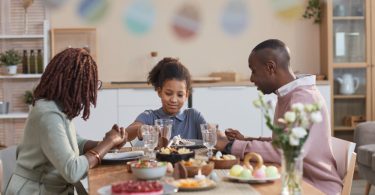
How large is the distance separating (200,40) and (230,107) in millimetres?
740

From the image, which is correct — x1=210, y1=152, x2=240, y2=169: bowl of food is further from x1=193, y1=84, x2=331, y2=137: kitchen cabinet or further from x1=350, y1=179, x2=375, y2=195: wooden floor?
x1=193, y1=84, x2=331, y2=137: kitchen cabinet

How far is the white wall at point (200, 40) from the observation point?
580 cm

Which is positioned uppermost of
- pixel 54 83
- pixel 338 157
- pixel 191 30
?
pixel 191 30

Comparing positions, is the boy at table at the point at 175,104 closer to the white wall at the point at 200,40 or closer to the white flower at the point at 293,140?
the white flower at the point at 293,140

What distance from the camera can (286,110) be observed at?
2.41m

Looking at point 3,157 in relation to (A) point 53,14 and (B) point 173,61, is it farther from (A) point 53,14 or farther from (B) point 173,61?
(A) point 53,14

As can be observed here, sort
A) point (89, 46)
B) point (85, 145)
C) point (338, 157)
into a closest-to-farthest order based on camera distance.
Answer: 1. point (338, 157)
2. point (85, 145)
3. point (89, 46)

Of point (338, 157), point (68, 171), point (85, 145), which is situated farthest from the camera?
point (85, 145)

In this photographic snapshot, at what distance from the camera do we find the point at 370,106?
19.1 ft

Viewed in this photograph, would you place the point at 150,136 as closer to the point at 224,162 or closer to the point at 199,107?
the point at 224,162

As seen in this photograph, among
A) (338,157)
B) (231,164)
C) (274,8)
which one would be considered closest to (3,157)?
(231,164)

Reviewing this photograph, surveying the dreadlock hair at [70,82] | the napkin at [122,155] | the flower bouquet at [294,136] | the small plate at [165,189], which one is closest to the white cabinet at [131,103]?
the napkin at [122,155]

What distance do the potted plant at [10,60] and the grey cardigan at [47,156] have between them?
3.32 metres

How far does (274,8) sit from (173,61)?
285 cm
